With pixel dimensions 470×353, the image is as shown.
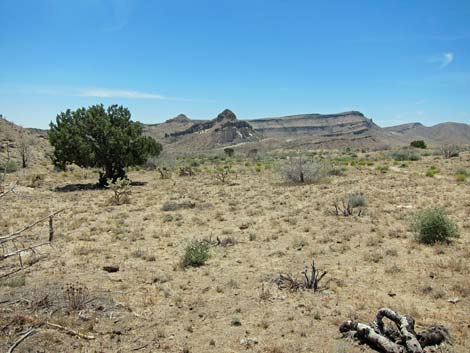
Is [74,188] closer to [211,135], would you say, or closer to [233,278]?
[233,278]

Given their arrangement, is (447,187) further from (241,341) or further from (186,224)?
(241,341)

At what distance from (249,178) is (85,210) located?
15.4 m

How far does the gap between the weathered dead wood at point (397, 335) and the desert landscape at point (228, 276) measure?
0.56 feet

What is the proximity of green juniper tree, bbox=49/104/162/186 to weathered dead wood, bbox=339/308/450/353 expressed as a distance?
23.8 metres

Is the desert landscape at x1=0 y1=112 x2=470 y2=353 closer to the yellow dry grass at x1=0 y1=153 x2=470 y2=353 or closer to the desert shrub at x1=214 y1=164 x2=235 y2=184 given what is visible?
the yellow dry grass at x1=0 y1=153 x2=470 y2=353

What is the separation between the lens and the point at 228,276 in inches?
379

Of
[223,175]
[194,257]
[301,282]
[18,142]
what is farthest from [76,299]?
[18,142]

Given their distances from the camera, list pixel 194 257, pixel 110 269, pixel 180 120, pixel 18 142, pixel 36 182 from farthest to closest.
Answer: pixel 180 120
pixel 18 142
pixel 36 182
pixel 194 257
pixel 110 269

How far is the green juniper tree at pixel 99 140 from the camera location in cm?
2697

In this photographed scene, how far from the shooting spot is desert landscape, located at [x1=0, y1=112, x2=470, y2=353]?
21.4 ft

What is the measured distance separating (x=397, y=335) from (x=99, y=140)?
25.2 m

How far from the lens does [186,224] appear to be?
15.7 meters

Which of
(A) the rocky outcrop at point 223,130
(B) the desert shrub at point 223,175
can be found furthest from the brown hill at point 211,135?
(B) the desert shrub at point 223,175

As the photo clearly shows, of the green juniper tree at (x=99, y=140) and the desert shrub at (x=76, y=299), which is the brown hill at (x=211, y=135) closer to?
the green juniper tree at (x=99, y=140)
